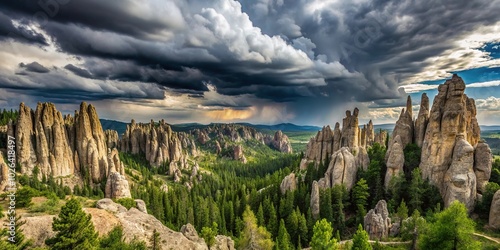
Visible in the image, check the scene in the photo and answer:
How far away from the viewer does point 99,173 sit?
124 metres

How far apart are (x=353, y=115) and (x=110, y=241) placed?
9081 cm

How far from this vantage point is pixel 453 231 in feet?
121

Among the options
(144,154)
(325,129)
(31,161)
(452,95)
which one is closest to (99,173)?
(31,161)

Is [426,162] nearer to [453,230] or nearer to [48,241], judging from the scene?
[453,230]

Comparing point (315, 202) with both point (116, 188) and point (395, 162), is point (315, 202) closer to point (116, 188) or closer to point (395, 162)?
point (395, 162)

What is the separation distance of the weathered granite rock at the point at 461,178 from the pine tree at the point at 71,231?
6488cm

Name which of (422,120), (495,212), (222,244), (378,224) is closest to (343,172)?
(378,224)

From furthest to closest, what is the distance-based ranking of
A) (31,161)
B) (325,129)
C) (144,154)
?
(144,154) < (325,129) < (31,161)

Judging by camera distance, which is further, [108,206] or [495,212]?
[495,212]

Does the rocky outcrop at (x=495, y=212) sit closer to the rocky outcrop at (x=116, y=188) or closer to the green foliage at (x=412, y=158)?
the green foliage at (x=412, y=158)

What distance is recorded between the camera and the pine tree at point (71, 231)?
25297 mm

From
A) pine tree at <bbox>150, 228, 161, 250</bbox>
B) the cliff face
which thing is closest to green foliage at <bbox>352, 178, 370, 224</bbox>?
pine tree at <bbox>150, 228, 161, 250</bbox>

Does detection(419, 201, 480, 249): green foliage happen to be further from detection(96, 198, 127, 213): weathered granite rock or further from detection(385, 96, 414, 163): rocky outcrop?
detection(96, 198, 127, 213): weathered granite rock

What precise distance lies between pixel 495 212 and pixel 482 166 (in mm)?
11851
